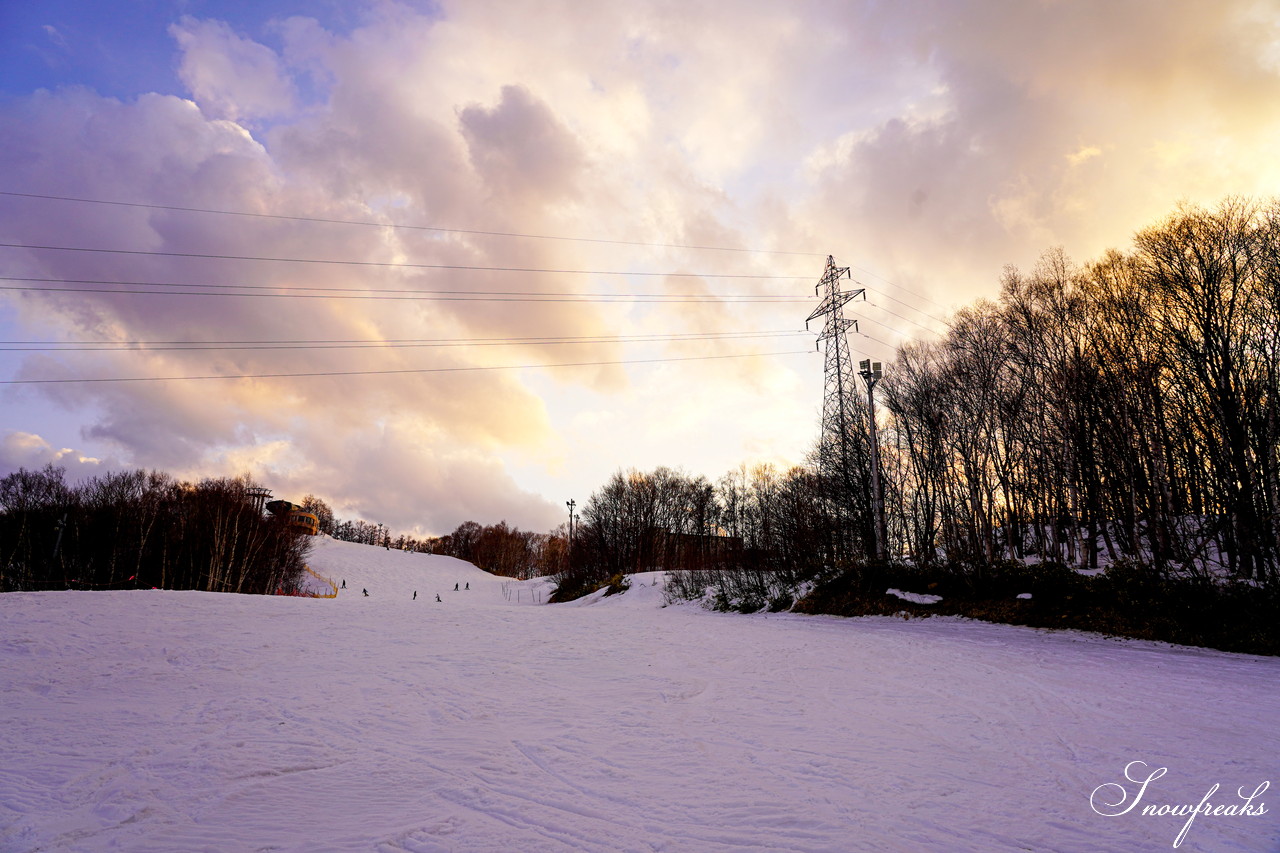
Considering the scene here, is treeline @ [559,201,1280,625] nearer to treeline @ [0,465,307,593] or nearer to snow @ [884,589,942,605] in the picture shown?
snow @ [884,589,942,605]

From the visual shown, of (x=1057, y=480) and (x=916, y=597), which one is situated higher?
(x=1057, y=480)

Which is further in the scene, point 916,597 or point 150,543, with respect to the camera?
point 150,543

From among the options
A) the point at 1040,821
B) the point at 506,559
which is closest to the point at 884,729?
the point at 1040,821

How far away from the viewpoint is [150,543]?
3822 centimetres

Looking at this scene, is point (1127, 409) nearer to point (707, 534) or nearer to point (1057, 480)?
point (1057, 480)

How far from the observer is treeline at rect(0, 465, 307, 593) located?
119 feet

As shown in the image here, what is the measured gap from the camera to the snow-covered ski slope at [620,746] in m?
3.71

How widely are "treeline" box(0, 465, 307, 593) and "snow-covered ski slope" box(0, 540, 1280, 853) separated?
3195 centimetres

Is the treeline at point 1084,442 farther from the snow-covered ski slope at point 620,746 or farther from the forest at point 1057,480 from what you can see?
the snow-covered ski slope at point 620,746

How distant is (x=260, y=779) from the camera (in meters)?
4.67

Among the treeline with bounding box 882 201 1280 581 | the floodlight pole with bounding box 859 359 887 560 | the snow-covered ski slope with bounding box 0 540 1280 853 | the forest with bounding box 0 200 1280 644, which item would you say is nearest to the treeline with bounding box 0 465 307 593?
the forest with bounding box 0 200 1280 644

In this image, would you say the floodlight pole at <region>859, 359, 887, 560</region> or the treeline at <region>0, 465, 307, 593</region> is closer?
the floodlight pole at <region>859, 359, 887, 560</region>
